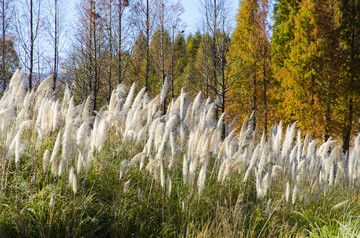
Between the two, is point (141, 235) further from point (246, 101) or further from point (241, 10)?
point (241, 10)

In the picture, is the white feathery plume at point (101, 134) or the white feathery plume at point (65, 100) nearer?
the white feathery plume at point (101, 134)

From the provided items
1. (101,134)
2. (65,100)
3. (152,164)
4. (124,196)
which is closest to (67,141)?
(101,134)

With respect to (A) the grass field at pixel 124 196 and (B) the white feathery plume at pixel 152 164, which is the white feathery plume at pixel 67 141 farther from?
(B) the white feathery plume at pixel 152 164

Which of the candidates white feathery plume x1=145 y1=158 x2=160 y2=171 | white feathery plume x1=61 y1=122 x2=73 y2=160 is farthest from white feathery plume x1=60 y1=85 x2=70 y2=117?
white feathery plume x1=145 y1=158 x2=160 y2=171

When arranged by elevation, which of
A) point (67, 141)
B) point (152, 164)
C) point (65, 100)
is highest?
point (65, 100)

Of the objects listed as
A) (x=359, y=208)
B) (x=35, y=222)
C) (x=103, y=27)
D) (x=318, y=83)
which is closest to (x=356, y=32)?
(x=318, y=83)

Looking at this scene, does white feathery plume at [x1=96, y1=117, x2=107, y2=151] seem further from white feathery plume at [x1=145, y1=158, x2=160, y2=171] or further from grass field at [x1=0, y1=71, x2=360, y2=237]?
white feathery plume at [x1=145, y1=158, x2=160, y2=171]

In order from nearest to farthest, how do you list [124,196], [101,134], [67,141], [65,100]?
[67,141] < [101,134] < [124,196] < [65,100]

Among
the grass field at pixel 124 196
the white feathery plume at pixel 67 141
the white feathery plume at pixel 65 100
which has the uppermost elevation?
the white feathery plume at pixel 65 100

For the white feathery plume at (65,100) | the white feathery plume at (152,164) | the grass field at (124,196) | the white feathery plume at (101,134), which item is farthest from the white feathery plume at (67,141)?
the white feathery plume at (65,100)

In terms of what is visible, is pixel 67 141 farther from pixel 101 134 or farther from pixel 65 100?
pixel 65 100

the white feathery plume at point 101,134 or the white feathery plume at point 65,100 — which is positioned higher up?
the white feathery plume at point 65,100

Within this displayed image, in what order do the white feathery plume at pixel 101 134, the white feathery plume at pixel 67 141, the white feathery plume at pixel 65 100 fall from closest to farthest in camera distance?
the white feathery plume at pixel 67 141 → the white feathery plume at pixel 101 134 → the white feathery plume at pixel 65 100

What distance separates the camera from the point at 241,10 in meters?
14.5
